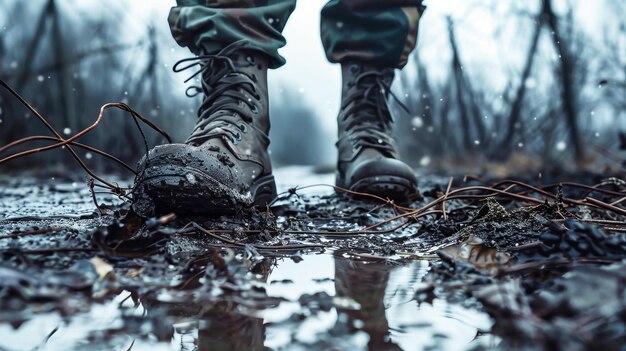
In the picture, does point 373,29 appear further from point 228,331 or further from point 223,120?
point 228,331

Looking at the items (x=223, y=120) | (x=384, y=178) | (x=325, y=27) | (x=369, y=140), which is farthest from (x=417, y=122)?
(x=223, y=120)

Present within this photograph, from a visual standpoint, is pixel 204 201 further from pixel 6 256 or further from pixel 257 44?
pixel 257 44

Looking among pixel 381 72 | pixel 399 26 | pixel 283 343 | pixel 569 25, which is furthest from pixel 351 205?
pixel 569 25

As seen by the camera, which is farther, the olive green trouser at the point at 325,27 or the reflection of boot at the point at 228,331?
the olive green trouser at the point at 325,27

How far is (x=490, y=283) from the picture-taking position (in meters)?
0.76

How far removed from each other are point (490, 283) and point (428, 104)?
9148 mm

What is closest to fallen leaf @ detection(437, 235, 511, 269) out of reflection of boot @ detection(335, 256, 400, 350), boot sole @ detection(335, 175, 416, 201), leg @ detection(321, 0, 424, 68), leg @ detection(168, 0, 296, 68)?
reflection of boot @ detection(335, 256, 400, 350)

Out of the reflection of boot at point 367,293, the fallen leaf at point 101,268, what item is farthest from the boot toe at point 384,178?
the fallen leaf at point 101,268

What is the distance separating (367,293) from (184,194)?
2.14ft

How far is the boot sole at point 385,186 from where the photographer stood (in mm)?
2061

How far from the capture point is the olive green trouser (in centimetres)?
196

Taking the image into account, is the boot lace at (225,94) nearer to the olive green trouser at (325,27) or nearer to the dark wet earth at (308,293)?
the olive green trouser at (325,27)

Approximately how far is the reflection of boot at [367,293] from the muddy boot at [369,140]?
1.03 meters

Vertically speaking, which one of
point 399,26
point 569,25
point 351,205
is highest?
point 569,25
